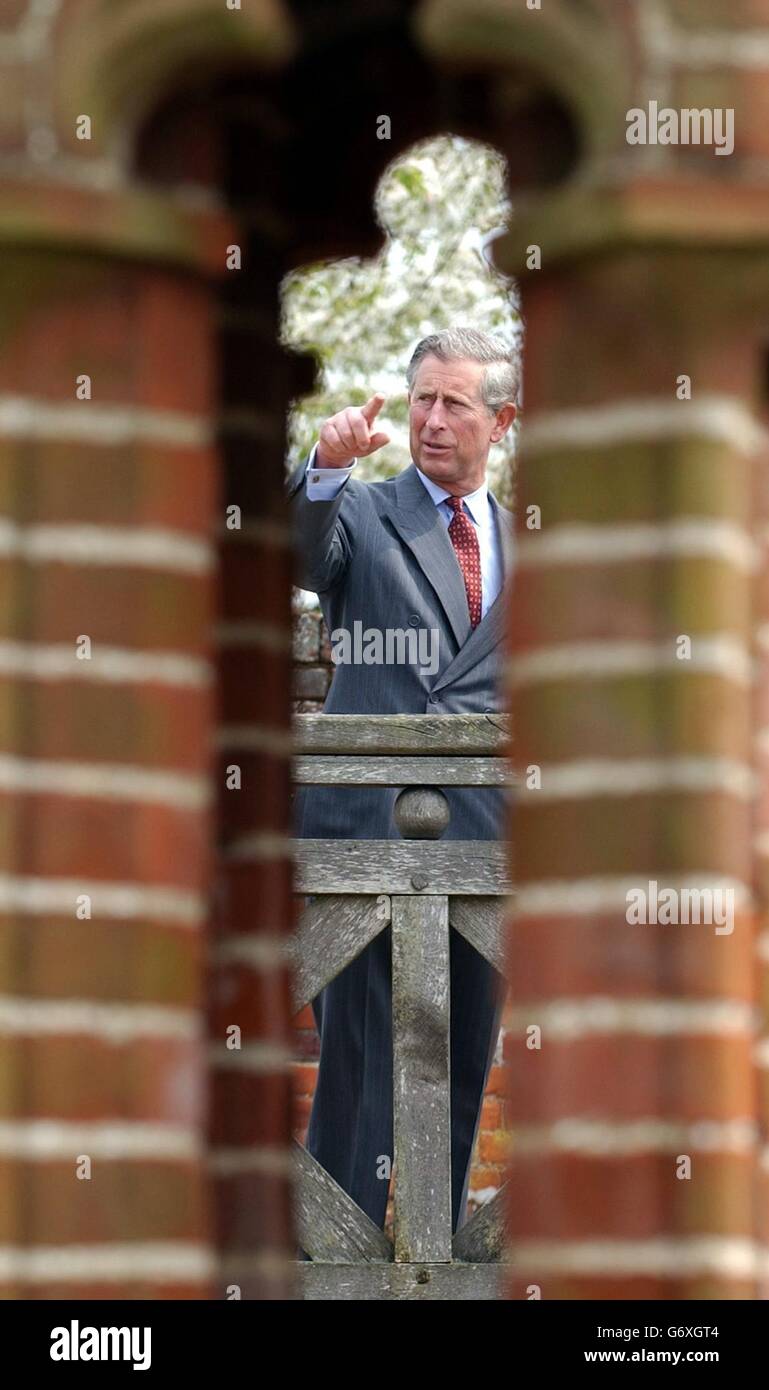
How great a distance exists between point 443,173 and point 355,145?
6.37 meters

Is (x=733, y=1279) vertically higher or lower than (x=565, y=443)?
lower

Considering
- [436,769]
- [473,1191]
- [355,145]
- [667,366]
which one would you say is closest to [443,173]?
[473,1191]

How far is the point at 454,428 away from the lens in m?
4.62

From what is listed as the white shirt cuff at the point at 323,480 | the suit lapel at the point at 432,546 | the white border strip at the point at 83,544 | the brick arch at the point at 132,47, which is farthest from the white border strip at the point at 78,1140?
the suit lapel at the point at 432,546

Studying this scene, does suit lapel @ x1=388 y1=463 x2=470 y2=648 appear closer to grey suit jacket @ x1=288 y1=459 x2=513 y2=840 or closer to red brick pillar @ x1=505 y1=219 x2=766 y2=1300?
grey suit jacket @ x1=288 y1=459 x2=513 y2=840

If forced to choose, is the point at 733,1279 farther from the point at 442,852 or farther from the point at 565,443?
the point at 442,852

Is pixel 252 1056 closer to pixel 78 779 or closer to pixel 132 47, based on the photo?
pixel 78 779

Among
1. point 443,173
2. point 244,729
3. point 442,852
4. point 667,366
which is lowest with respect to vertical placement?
point 244,729

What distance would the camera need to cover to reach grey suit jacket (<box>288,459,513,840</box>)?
4539mm

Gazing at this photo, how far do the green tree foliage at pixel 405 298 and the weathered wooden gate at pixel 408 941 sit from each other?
11.1 ft

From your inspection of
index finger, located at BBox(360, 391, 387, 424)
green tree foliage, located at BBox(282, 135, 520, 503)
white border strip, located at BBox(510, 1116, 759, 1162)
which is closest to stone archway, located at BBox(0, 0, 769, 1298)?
white border strip, located at BBox(510, 1116, 759, 1162)

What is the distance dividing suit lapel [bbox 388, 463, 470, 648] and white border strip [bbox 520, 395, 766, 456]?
299 centimetres

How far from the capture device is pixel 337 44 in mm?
1902
